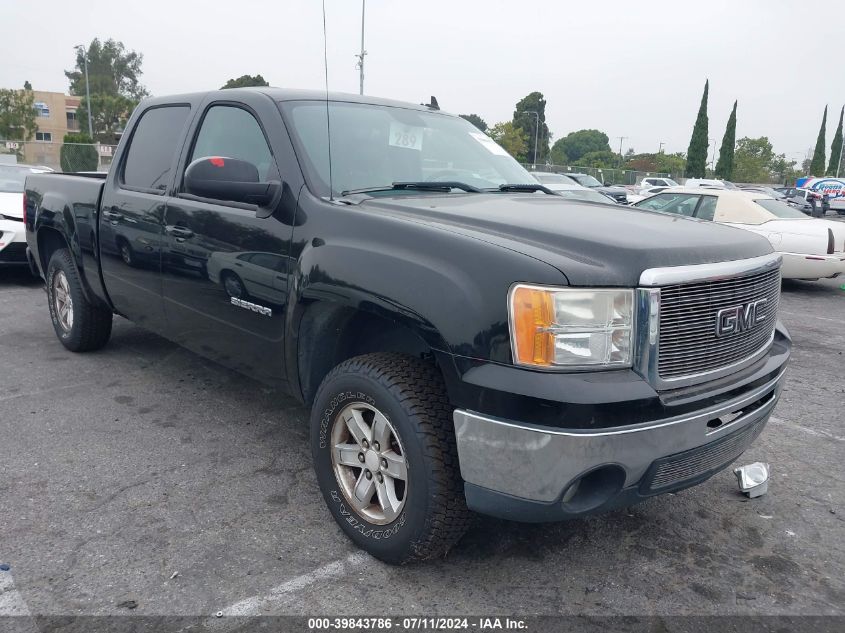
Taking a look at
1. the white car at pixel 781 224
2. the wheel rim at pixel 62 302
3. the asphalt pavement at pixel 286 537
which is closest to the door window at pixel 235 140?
the asphalt pavement at pixel 286 537

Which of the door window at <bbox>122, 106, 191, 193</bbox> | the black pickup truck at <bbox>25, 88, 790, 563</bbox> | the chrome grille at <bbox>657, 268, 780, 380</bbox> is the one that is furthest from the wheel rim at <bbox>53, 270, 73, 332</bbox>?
the chrome grille at <bbox>657, 268, 780, 380</bbox>

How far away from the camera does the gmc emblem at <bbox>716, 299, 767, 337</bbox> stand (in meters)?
2.60

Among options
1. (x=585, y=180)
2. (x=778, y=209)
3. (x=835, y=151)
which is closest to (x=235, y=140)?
(x=778, y=209)

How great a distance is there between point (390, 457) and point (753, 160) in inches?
3197

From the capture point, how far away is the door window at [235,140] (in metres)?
3.48

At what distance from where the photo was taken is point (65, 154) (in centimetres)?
2741

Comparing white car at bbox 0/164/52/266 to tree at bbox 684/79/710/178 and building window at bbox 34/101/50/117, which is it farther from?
building window at bbox 34/101/50/117

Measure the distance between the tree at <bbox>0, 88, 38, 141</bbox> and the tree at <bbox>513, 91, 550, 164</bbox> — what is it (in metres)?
49.6

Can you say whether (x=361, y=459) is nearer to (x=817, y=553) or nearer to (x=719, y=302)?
(x=719, y=302)

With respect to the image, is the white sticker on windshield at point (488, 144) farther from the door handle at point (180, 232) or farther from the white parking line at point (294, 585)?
the white parking line at point (294, 585)

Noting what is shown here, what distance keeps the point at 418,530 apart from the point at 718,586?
1.19m

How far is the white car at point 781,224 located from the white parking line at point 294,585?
308 inches

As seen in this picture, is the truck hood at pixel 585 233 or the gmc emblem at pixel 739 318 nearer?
the truck hood at pixel 585 233

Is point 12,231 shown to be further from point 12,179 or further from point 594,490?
point 594,490
